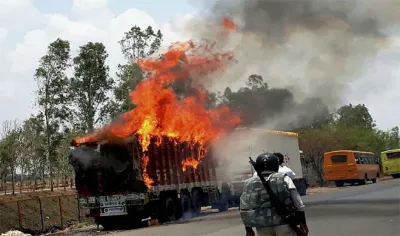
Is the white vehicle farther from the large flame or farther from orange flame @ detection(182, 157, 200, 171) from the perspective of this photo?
orange flame @ detection(182, 157, 200, 171)

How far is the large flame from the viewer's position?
1814 centimetres

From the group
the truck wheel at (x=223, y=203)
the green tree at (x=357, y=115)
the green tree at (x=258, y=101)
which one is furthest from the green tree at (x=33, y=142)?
the green tree at (x=357, y=115)

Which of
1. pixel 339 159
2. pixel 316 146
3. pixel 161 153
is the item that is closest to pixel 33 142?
pixel 161 153

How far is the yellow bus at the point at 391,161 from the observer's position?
49.5 metres

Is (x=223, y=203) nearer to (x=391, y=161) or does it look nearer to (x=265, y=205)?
(x=265, y=205)

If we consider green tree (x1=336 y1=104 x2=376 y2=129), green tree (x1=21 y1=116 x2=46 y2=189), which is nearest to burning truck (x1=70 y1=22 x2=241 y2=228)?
green tree (x1=21 y1=116 x2=46 y2=189)

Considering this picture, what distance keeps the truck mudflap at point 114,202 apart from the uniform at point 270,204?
12.5 meters

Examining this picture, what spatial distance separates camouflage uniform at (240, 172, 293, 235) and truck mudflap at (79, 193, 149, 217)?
490 inches

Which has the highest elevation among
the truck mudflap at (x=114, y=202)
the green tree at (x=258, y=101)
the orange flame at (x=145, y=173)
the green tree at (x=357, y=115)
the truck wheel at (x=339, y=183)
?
the green tree at (x=357, y=115)

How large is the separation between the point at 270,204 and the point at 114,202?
1316cm

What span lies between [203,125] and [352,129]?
40753 mm

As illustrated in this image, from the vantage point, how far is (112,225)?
19000mm

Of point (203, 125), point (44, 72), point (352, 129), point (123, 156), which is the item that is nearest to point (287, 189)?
point (123, 156)

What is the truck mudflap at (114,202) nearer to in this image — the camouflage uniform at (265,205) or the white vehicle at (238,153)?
the white vehicle at (238,153)
